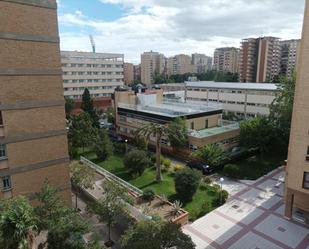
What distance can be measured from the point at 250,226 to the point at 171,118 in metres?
19.0

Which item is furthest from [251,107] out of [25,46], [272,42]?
[272,42]

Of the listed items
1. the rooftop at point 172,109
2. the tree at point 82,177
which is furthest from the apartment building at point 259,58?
the tree at point 82,177

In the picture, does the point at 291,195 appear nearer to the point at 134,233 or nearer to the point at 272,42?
the point at 134,233

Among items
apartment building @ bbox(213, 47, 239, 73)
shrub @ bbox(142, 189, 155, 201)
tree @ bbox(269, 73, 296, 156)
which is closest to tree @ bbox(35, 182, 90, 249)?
shrub @ bbox(142, 189, 155, 201)

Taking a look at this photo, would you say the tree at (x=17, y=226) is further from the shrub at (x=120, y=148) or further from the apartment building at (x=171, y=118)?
the shrub at (x=120, y=148)

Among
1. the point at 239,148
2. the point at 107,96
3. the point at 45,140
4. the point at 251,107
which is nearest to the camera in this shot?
the point at 45,140

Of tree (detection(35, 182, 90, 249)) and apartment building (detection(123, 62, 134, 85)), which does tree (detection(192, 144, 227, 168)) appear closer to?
tree (detection(35, 182, 90, 249))

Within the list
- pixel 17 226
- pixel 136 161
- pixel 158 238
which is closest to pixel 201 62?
pixel 136 161

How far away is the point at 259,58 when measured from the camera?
98125mm

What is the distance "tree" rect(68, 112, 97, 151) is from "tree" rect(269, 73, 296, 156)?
24.3m

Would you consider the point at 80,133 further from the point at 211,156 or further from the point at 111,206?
the point at 111,206

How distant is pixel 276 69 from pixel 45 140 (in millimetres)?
107456

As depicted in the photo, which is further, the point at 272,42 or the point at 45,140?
the point at 272,42

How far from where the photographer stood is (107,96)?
258 feet
